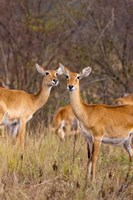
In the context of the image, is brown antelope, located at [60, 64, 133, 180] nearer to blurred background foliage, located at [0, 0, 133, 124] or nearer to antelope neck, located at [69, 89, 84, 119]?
antelope neck, located at [69, 89, 84, 119]

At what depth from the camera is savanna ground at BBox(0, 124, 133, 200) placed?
7.30 meters

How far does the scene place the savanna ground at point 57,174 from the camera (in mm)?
7301

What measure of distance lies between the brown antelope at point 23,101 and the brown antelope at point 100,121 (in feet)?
9.92

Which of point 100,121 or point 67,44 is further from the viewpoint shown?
point 67,44

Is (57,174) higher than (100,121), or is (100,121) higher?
(100,121)

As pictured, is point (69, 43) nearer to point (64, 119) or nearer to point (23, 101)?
point (64, 119)

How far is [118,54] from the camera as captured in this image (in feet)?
52.9

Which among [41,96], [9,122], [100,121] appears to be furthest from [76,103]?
[41,96]

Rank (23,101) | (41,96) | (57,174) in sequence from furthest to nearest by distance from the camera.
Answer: (41,96) → (23,101) → (57,174)

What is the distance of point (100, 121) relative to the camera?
377 inches

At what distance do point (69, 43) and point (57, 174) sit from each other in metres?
9.43

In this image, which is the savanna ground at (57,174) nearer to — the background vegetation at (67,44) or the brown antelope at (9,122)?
the brown antelope at (9,122)

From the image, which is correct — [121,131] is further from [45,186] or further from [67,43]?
[67,43]

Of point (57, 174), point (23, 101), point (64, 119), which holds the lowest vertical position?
point (57, 174)
